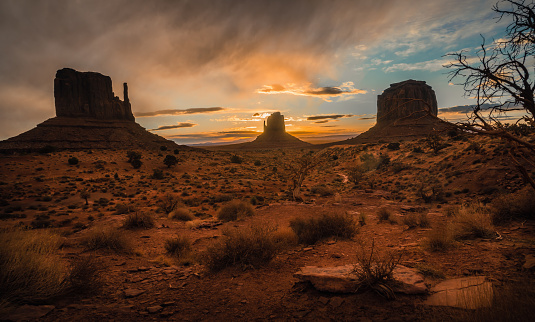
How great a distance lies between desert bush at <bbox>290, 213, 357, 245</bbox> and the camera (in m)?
8.41

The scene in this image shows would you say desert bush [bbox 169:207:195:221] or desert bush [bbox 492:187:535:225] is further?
desert bush [bbox 169:207:195:221]

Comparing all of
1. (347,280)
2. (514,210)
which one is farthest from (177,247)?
(514,210)

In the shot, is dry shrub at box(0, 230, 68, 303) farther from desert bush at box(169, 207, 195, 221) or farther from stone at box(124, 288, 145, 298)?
desert bush at box(169, 207, 195, 221)

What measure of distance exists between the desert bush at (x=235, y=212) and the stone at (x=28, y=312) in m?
10.7

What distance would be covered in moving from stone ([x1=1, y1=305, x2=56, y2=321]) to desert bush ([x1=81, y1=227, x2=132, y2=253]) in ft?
13.8

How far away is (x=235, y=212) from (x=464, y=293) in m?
12.6

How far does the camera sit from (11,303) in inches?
145

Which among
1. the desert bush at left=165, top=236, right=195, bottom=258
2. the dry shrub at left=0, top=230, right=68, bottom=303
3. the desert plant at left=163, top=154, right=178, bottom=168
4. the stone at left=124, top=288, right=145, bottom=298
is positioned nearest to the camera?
the dry shrub at left=0, top=230, right=68, bottom=303

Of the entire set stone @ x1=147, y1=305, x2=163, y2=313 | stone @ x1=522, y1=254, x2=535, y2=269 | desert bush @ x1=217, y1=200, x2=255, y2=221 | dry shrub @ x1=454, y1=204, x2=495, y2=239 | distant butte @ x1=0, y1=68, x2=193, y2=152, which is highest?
distant butte @ x1=0, y1=68, x2=193, y2=152

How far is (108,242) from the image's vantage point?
7801 millimetres

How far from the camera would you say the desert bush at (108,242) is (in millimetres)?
7715

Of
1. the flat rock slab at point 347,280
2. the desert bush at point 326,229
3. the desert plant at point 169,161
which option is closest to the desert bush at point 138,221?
the desert bush at point 326,229

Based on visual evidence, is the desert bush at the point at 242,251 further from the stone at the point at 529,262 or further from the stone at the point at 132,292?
the stone at the point at 529,262

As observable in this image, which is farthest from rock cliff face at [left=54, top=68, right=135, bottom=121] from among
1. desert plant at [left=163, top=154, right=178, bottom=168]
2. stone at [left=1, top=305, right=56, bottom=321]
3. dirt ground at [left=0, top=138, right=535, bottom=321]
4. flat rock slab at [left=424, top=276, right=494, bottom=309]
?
flat rock slab at [left=424, top=276, right=494, bottom=309]
